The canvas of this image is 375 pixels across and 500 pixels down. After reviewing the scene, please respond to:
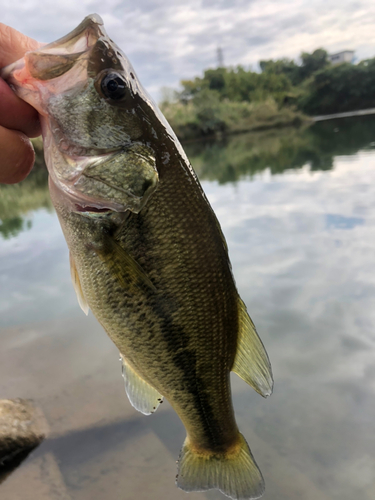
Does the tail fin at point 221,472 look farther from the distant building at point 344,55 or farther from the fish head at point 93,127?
the distant building at point 344,55

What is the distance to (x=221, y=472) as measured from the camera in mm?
1600

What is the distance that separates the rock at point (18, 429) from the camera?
2842mm

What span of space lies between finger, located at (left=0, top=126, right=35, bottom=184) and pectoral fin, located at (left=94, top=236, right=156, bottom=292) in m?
0.40

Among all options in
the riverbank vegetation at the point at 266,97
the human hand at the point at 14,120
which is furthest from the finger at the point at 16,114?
the riverbank vegetation at the point at 266,97

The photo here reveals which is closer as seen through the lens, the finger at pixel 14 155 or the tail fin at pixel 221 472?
the finger at pixel 14 155

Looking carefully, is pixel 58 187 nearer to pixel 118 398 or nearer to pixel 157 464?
pixel 157 464

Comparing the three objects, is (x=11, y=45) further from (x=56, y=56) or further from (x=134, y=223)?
(x=134, y=223)

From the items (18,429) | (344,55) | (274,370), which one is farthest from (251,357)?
(344,55)

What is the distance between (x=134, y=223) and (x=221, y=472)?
1201 mm

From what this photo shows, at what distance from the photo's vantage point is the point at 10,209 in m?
11.6

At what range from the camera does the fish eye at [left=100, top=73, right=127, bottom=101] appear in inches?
47.1

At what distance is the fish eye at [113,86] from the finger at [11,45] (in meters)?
0.26

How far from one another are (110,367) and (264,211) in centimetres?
542

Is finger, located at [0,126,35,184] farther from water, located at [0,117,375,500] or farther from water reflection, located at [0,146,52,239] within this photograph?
water reflection, located at [0,146,52,239]
